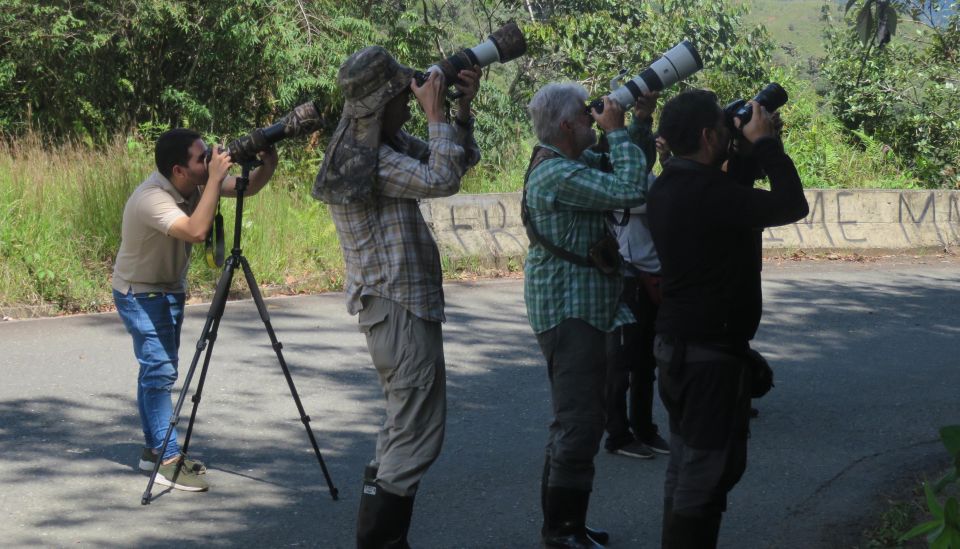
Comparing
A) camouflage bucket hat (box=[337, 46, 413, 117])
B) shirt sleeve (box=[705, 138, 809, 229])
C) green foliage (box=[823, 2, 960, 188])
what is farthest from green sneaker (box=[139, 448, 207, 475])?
green foliage (box=[823, 2, 960, 188])

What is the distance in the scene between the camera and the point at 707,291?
3.81m

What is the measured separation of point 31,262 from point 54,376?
269cm

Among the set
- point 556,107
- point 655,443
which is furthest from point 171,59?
point 556,107

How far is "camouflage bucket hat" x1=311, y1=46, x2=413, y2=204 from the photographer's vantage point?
3895mm

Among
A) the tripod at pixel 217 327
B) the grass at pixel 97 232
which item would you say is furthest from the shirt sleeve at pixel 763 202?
the grass at pixel 97 232

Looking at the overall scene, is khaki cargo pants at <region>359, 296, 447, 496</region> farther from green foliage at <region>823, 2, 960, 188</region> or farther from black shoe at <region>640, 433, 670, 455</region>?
green foliage at <region>823, 2, 960, 188</region>

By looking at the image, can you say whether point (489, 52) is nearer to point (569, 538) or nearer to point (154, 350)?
point (569, 538)

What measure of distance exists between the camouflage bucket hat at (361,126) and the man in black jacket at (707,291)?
1.00m

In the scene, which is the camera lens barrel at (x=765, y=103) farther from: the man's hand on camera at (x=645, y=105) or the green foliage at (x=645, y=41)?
the green foliage at (x=645, y=41)

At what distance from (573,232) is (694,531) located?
130cm

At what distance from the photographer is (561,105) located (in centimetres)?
444

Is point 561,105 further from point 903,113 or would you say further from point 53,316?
point 903,113

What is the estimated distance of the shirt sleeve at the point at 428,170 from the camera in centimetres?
389

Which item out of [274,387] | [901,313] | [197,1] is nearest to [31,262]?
[274,387]
